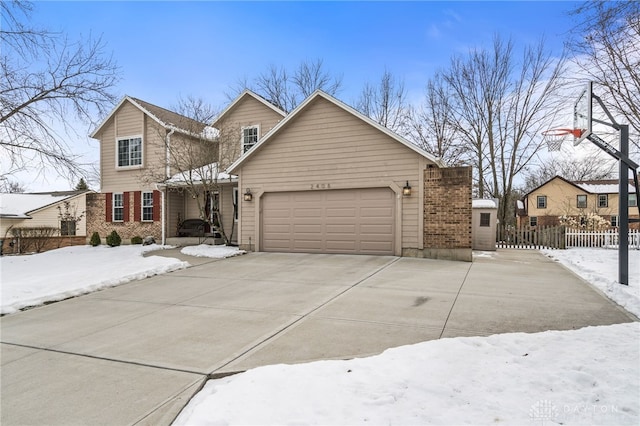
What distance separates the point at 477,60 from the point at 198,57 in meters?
15.5

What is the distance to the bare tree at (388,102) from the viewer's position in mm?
23797

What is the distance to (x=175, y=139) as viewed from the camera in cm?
1706

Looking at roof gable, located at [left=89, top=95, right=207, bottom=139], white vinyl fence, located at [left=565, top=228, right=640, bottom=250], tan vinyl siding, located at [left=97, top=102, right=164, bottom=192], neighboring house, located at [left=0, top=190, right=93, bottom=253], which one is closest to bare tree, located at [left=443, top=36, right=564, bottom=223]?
white vinyl fence, located at [left=565, top=228, right=640, bottom=250]

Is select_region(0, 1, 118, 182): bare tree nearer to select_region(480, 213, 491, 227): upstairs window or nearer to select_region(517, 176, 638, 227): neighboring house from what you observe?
select_region(480, 213, 491, 227): upstairs window

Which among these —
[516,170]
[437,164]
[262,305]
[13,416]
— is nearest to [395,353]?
[262,305]

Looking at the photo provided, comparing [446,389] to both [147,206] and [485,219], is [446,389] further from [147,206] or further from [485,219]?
[147,206]

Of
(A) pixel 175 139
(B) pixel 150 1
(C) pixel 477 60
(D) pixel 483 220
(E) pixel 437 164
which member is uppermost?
(C) pixel 477 60

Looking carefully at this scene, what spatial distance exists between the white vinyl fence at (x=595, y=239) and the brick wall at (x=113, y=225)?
18269 millimetres

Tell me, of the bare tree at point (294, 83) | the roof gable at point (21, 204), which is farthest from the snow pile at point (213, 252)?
the roof gable at point (21, 204)

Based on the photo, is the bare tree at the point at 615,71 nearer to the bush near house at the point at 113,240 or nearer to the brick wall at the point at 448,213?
the brick wall at the point at 448,213

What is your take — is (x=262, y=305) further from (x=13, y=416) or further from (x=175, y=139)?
(x=175, y=139)

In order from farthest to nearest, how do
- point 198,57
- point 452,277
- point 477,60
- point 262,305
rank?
1. point 477,60
2. point 198,57
3. point 452,277
4. point 262,305

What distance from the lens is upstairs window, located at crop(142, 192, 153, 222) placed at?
17.2 m

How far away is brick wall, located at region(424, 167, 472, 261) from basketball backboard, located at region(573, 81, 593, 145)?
9.29 ft
